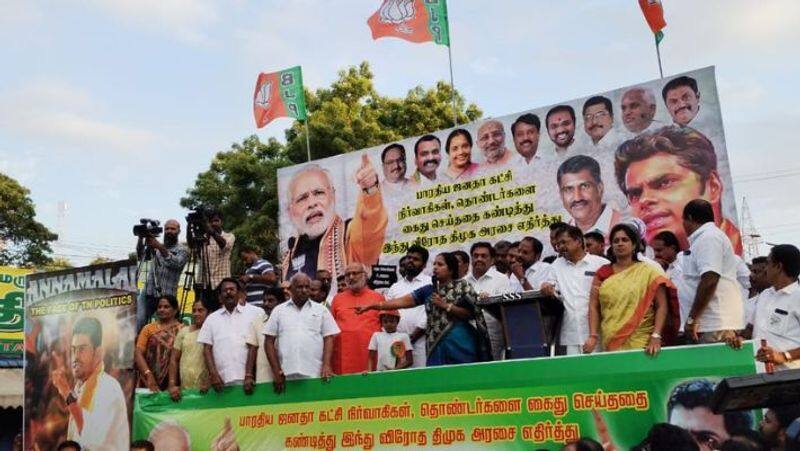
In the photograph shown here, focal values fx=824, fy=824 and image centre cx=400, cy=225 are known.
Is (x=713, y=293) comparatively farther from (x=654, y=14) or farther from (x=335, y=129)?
(x=335, y=129)

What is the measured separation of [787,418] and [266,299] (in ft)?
14.2

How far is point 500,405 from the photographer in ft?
16.0

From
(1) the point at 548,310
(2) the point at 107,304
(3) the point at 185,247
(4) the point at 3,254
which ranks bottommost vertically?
(1) the point at 548,310

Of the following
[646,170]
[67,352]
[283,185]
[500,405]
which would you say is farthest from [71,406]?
[646,170]

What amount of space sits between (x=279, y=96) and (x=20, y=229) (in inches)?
757

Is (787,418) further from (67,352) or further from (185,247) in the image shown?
(67,352)

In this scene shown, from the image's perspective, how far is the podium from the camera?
4.98m

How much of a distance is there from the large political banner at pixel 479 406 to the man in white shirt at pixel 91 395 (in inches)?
33.5

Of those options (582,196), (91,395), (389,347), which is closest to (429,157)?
(582,196)

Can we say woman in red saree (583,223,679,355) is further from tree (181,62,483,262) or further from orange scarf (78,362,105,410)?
tree (181,62,483,262)

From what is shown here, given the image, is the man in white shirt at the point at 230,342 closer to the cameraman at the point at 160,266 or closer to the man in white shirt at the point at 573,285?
A: the cameraman at the point at 160,266

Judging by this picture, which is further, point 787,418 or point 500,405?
point 500,405

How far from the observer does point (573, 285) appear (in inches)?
209

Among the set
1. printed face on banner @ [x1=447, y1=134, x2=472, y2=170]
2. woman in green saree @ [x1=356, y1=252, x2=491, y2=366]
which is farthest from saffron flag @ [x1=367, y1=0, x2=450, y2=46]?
woman in green saree @ [x1=356, y1=252, x2=491, y2=366]
